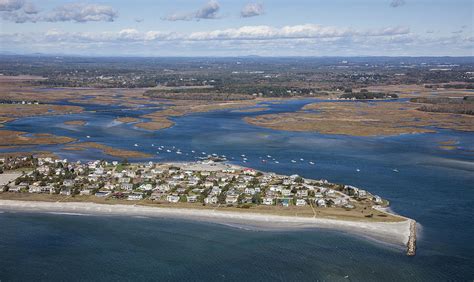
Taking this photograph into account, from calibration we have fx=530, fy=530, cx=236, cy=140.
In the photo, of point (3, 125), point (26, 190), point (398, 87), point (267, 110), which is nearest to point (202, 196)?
point (26, 190)

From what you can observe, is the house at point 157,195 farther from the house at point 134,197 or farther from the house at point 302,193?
the house at point 302,193

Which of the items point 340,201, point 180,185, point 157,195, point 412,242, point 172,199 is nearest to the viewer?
point 412,242

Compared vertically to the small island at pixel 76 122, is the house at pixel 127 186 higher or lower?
higher

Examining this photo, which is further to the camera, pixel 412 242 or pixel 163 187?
pixel 163 187

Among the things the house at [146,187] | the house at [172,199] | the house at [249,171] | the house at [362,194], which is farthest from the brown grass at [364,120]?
the house at [172,199]

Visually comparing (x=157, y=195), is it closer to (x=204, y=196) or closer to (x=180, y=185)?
(x=180, y=185)

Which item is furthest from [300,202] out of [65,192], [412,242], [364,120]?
[364,120]

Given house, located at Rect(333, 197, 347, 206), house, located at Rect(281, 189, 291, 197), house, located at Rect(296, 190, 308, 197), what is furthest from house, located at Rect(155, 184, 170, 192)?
house, located at Rect(333, 197, 347, 206)
